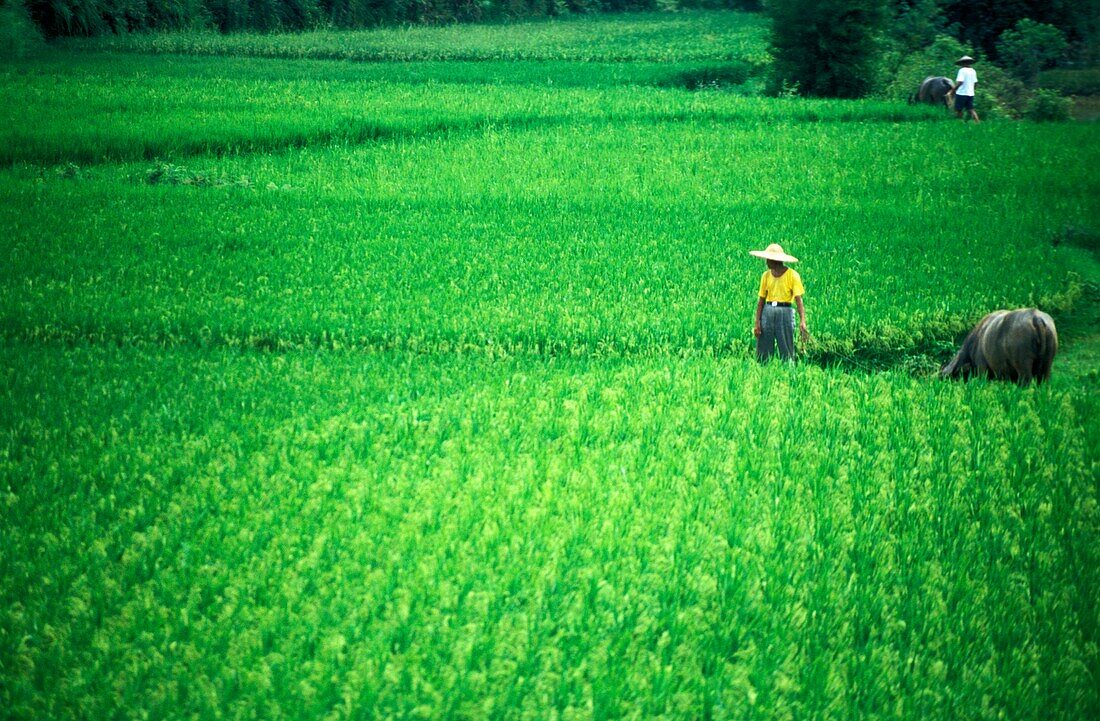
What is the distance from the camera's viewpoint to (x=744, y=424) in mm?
7438

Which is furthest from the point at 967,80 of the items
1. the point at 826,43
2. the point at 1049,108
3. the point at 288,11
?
the point at 288,11

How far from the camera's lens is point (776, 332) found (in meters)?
9.42

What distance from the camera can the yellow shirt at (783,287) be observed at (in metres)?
8.95

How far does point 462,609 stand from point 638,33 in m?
55.5

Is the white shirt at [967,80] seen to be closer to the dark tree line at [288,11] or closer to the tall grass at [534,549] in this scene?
the tall grass at [534,549]

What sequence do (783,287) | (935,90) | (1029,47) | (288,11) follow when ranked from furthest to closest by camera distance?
(288,11) → (1029,47) → (935,90) → (783,287)

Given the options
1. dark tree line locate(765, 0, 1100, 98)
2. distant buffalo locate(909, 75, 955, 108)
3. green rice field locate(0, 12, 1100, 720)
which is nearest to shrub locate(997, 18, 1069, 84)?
dark tree line locate(765, 0, 1100, 98)

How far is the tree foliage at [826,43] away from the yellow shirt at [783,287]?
23.5 m

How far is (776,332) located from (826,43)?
23.7 m

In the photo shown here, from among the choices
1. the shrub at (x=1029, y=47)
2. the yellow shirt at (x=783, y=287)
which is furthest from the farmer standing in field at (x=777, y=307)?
the shrub at (x=1029, y=47)

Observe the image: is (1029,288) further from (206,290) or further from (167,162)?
(167,162)

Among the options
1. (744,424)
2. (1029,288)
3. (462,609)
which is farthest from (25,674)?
(1029,288)

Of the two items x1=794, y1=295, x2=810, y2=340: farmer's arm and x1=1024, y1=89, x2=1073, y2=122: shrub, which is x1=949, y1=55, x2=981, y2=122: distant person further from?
x1=794, y1=295, x2=810, y2=340: farmer's arm

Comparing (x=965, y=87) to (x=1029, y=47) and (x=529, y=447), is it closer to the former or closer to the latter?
(x=1029, y=47)
